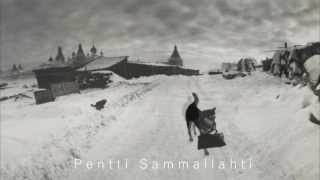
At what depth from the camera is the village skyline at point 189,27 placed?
7.09m

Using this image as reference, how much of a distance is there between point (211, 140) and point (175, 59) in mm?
1899

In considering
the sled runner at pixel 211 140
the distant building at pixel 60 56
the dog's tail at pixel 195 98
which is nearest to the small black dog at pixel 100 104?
the distant building at pixel 60 56

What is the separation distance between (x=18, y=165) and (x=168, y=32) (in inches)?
167

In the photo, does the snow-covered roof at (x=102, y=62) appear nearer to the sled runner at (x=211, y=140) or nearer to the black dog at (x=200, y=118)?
the black dog at (x=200, y=118)

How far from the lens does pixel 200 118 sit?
6812 mm

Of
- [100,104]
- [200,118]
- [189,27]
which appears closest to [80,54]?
[100,104]

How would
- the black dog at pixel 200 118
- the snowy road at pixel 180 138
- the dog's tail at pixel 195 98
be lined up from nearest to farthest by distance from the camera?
the snowy road at pixel 180 138 < the black dog at pixel 200 118 < the dog's tail at pixel 195 98

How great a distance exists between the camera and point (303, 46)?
7500mm

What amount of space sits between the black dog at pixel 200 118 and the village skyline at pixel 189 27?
1.03 meters

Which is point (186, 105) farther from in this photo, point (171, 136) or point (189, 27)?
point (189, 27)

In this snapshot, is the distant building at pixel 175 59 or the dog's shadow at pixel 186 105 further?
the dog's shadow at pixel 186 105

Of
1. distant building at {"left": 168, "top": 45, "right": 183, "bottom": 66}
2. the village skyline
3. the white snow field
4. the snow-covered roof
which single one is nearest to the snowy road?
the white snow field

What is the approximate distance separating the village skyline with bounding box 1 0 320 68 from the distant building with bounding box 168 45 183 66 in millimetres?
115

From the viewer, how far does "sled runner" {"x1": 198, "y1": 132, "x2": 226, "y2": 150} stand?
6.47m
